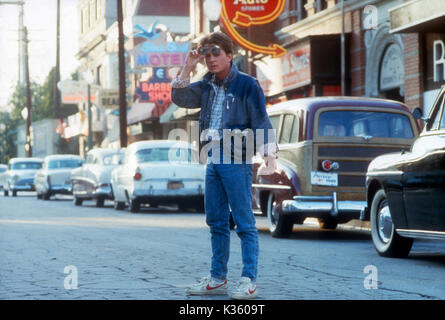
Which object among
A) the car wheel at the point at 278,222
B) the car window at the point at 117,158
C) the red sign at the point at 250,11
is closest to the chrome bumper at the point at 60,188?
the car window at the point at 117,158

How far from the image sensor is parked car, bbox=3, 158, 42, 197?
38500mm

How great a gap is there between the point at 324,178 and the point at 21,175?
27.7 meters

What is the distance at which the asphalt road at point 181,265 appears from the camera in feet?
24.1

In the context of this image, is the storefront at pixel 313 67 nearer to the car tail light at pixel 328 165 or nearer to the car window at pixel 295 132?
the car window at pixel 295 132

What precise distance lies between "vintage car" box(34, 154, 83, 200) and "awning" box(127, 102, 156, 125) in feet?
37.2

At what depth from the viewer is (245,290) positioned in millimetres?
6805

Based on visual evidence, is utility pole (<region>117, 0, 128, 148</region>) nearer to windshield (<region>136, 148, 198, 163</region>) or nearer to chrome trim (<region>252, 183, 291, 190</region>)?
windshield (<region>136, 148, 198, 163</region>)

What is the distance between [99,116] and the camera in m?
58.9

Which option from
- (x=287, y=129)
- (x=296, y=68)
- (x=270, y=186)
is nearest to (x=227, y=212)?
(x=270, y=186)

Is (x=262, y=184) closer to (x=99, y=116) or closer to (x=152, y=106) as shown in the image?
(x=152, y=106)

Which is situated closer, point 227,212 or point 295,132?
point 227,212

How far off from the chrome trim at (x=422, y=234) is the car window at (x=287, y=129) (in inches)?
142

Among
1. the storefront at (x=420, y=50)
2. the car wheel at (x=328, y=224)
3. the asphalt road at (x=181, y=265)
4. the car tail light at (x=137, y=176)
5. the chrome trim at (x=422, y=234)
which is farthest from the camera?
the car tail light at (x=137, y=176)

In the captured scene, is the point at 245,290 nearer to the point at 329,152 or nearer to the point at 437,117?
the point at 437,117
